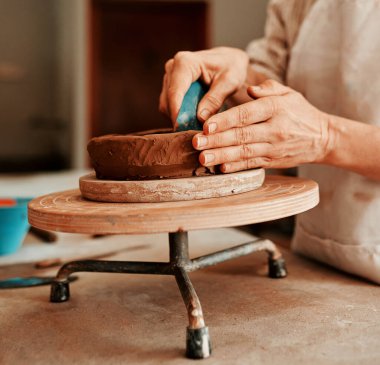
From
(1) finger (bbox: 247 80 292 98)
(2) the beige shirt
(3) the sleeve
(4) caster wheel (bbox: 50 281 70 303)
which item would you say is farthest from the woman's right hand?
(4) caster wheel (bbox: 50 281 70 303)

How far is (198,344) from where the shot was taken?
82cm

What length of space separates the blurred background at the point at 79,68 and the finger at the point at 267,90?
186 inches

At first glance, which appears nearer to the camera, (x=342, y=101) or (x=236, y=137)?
(x=236, y=137)

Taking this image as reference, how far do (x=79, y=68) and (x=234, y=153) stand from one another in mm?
4964

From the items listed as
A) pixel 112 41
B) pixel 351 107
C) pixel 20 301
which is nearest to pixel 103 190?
pixel 20 301

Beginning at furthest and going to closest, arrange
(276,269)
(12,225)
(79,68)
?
(79,68) → (12,225) → (276,269)

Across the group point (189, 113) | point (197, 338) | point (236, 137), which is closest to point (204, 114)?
point (189, 113)

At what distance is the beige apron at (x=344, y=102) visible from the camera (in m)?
1.19

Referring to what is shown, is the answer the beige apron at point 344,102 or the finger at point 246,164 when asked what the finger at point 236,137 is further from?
the beige apron at point 344,102

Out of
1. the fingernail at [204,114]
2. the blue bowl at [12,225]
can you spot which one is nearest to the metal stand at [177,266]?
the fingernail at [204,114]

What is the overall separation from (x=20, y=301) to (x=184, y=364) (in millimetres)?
503

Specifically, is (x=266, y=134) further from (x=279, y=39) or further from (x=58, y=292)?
(x=279, y=39)

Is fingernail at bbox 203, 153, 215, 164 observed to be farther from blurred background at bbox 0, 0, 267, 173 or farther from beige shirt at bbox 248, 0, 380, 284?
blurred background at bbox 0, 0, 267, 173

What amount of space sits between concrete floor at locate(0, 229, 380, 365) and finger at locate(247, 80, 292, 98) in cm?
44
